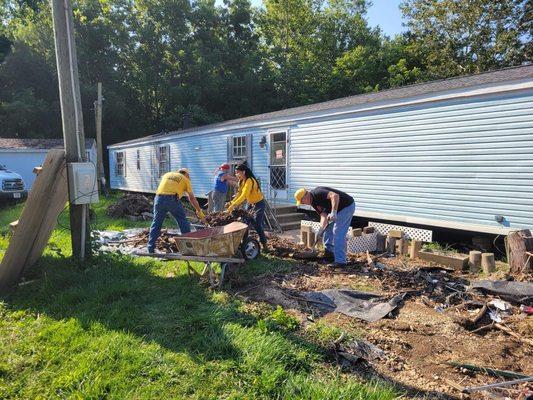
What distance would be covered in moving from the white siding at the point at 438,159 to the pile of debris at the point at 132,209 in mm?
5599

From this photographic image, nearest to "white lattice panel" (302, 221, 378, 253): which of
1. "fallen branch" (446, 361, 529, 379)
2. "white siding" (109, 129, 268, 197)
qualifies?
"fallen branch" (446, 361, 529, 379)

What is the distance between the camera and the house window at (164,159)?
16.8 meters

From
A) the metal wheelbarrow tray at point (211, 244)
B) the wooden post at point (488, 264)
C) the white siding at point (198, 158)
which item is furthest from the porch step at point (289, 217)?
the wooden post at point (488, 264)

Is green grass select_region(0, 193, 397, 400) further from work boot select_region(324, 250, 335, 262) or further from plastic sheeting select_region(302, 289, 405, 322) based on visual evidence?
work boot select_region(324, 250, 335, 262)

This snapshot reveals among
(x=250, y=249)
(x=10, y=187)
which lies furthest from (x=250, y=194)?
(x=10, y=187)

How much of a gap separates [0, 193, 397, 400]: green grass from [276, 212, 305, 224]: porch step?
554 cm

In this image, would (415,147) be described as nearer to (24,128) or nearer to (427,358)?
(427,358)

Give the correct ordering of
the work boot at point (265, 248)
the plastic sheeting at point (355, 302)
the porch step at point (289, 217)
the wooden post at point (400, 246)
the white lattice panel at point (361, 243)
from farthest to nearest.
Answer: the porch step at point (289, 217), the white lattice panel at point (361, 243), the wooden post at point (400, 246), the work boot at point (265, 248), the plastic sheeting at point (355, 302)

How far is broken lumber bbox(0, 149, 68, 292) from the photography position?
16.1 feet

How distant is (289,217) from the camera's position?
10.6m

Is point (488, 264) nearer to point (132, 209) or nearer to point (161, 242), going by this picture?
point (161, 242)

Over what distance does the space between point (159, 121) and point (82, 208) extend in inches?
1032

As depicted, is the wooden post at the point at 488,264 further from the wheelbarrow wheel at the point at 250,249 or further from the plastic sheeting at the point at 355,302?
the wheelbarrow wheel at the point at 250,249

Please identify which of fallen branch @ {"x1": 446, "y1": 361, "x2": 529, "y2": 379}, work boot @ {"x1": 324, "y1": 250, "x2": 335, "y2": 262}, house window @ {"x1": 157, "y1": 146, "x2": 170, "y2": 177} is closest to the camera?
fallen branch @ {"x1": 446, "y1": 361, "x2": 529, "y2": 379}
